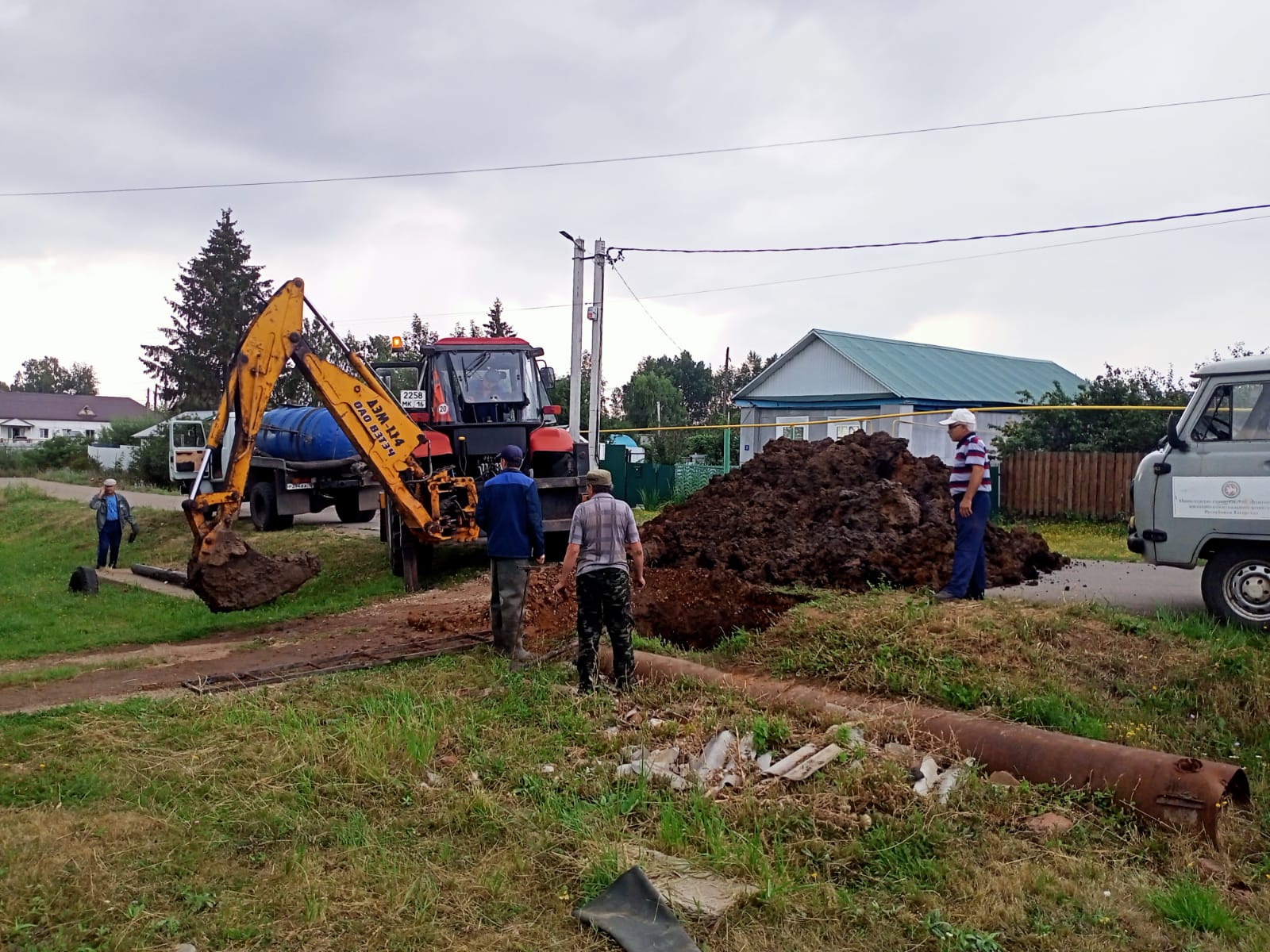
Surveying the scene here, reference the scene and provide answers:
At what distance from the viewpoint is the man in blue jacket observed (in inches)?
326

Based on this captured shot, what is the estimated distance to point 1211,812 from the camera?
5016 millimetres

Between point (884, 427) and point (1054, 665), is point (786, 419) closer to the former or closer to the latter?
point (884, 427)

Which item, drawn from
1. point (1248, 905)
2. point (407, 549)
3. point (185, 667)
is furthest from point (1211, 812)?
point (407, 549)

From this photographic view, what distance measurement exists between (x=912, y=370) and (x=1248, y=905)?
2857 cm


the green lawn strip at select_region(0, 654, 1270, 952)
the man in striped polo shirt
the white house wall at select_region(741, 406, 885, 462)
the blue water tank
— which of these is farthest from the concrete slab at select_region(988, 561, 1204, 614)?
the white house wall at select_region(741, 406, 885, 462)

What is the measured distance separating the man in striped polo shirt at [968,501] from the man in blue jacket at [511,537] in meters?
3.54

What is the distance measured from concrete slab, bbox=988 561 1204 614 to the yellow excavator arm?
6.51 metres

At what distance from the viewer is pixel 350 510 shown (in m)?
21.1

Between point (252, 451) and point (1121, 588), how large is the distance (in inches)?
385

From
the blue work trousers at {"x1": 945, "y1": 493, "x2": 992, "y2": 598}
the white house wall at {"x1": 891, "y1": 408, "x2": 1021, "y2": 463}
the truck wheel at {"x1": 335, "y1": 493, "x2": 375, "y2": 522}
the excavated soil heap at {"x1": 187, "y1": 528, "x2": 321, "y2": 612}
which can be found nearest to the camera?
the blue work trousers at {"x1": 945, "y1": 493, "x2": 992, "y2": 598}

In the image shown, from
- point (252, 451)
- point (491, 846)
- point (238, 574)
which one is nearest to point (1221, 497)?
point (491, 846)

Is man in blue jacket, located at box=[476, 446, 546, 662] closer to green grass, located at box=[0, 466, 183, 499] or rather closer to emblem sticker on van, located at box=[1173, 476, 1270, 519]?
emblem sticker on van, located at box=[1173, 476, 1270, 519]

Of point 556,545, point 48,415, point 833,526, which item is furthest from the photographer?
point 48,415

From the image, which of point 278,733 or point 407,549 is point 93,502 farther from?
point 278,733
